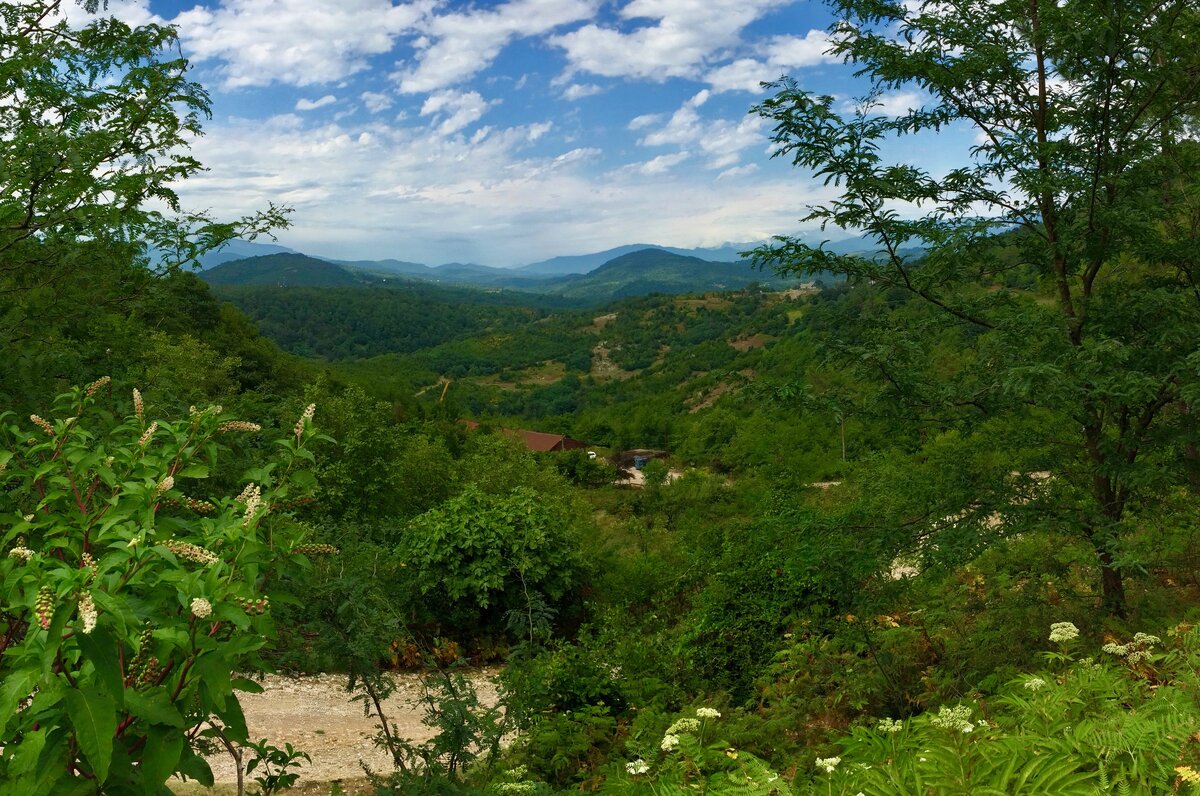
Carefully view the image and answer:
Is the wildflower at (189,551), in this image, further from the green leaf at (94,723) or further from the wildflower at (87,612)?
→ the green leaf at (94,723)

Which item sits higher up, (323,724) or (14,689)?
(14,689)

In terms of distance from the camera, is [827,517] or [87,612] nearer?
[87,612]

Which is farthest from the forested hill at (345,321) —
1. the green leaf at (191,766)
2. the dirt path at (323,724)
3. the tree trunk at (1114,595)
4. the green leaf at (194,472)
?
Result: the green leaf at (191,766)

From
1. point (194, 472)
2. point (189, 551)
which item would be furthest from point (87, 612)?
point (194, 472)

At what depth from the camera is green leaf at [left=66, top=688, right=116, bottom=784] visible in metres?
1.56

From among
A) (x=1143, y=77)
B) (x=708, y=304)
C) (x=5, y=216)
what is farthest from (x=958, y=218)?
(x=708, y=304)

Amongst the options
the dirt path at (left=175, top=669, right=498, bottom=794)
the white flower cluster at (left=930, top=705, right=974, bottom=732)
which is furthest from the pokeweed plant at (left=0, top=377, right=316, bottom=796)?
the dirt path at (left=175, top=669, right=498, bottom=794)

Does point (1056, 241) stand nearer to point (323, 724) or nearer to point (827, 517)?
point (827, 517)

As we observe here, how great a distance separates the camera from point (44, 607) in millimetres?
1599

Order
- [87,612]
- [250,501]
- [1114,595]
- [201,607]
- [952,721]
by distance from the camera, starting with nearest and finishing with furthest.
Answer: [87,612] → [201,607] → [250,501] → [952,721] → [1114,595]

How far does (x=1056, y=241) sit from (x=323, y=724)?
8.77 metres

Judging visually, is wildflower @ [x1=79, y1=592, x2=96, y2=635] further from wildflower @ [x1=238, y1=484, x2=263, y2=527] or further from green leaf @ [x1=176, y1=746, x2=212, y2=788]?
green leaf @ [x1=176, y1=746, x2=212, y2=788]

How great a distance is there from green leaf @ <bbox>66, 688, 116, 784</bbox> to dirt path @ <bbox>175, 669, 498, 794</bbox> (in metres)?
4.77

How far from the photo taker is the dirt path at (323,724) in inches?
257
